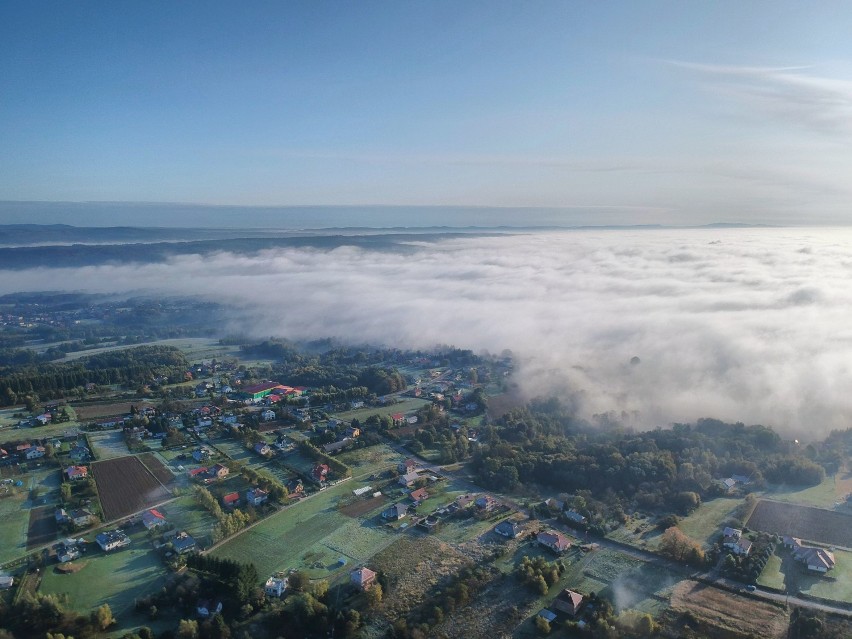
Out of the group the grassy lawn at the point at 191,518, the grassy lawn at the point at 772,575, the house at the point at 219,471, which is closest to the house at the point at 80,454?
the house at the point at 219,471

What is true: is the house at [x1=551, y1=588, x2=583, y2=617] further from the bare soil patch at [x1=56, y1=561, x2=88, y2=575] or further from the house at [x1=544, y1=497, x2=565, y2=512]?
the bare soil patch at [x1=56, y1=561, x2=88, y2=575]

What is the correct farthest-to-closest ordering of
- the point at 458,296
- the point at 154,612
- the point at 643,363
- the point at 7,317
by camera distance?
the point at 7,317
the point at 458,296
the point at 643,363
the point at 154,612

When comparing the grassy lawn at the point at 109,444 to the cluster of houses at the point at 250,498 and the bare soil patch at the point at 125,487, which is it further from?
the cluster of houses at the point at 250,498

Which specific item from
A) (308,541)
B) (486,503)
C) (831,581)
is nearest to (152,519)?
(308,541)

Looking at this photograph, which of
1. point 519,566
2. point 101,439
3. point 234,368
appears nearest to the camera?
point 519,566

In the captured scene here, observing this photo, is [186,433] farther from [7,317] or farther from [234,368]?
[7,317]

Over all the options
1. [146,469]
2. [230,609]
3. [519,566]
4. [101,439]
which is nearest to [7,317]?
[101,439]
